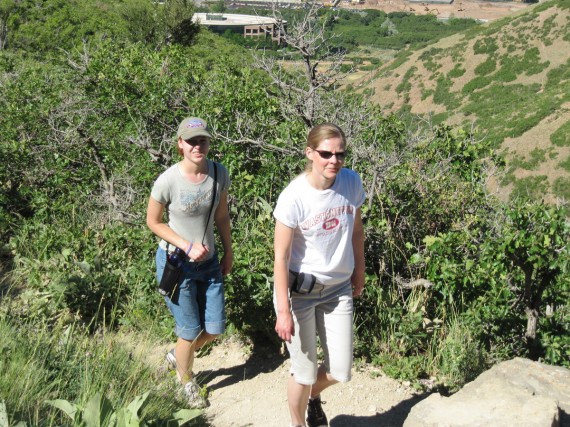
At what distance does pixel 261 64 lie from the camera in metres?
5.94

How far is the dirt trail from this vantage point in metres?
3.54

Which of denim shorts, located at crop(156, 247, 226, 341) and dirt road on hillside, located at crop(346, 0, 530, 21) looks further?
dirt road on hillside, located at crop(346, 0, 530, 21)

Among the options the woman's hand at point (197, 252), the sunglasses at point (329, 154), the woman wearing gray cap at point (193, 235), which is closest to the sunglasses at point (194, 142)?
the woman wearing gray cap at point (193, 235)

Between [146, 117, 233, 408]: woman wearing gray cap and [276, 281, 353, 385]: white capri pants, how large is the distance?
0.61m

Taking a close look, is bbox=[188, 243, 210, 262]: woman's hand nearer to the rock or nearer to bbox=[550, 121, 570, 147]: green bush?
the rock

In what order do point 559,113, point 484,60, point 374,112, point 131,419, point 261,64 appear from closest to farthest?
point 131,419 < point 261,64 < point 374,112 < point 559,113 < point 484,60

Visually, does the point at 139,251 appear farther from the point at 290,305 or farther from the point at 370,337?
the point at 290,305

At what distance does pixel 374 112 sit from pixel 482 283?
3.11m

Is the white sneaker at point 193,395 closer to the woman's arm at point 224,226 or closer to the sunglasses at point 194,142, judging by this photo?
the woman's arm at point 224,226

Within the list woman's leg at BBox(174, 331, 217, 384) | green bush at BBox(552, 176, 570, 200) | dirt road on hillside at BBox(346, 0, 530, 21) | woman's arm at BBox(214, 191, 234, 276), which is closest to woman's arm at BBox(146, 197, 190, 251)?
woman's arm at BBox(214, 191, 234, 276)

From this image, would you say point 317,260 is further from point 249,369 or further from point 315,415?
point 249,369

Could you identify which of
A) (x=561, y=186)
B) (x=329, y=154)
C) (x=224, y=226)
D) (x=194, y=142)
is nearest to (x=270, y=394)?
(x=224, y=226)

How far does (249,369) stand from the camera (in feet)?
13.3

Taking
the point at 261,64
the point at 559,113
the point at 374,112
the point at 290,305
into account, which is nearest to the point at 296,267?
the point at 290,305
